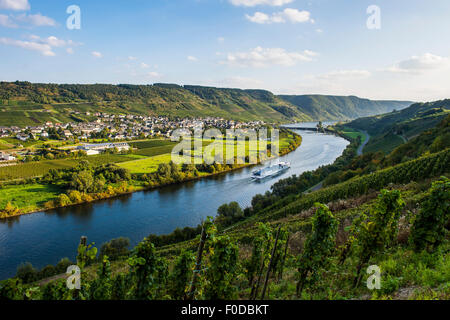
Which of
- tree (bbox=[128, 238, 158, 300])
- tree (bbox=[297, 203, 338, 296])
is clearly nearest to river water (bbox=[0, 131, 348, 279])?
tree (bbox=[128, 238, 158, 300])

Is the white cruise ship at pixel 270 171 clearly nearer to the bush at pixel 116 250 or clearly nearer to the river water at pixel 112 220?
the river water at pixel 112 220

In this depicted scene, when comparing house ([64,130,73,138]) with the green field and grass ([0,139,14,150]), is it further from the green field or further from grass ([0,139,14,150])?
the green field

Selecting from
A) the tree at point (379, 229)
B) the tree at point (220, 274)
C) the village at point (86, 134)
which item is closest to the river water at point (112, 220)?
the tree at point (220, 274)

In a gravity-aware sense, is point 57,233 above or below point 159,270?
below

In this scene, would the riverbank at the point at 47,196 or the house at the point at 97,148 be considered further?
the house at the point at 97,148
